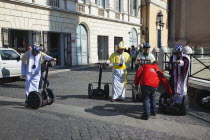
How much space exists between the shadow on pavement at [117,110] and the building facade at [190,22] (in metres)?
31.3

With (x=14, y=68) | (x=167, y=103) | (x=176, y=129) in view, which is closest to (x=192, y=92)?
(x=167, y=103)

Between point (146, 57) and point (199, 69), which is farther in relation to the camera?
point (199, 69)

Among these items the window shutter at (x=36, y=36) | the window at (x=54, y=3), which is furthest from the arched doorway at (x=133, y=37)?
the window shutter at (x=36, y=36)

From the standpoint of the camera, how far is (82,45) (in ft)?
67.5

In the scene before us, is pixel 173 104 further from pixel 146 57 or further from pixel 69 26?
pixel 69 26

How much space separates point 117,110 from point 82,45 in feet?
48.6

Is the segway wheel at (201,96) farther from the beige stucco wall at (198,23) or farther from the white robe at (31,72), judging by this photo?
the beige stucco wall at (198,23)

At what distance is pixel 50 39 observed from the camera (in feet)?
61.3

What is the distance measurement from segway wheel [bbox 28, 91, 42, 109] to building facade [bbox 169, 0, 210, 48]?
32.6 meters

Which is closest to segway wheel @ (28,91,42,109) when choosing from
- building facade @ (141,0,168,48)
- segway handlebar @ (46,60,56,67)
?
segway handlebar @ (46,60,56,67)

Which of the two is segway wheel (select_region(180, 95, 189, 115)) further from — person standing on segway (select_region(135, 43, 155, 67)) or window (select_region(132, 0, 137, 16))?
window (select_region(132, 0, 137, 16))

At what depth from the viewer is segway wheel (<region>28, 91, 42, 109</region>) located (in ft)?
20.3

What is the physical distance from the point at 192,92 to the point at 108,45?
1674cm

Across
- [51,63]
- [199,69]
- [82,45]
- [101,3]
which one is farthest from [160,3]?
[51,63]
